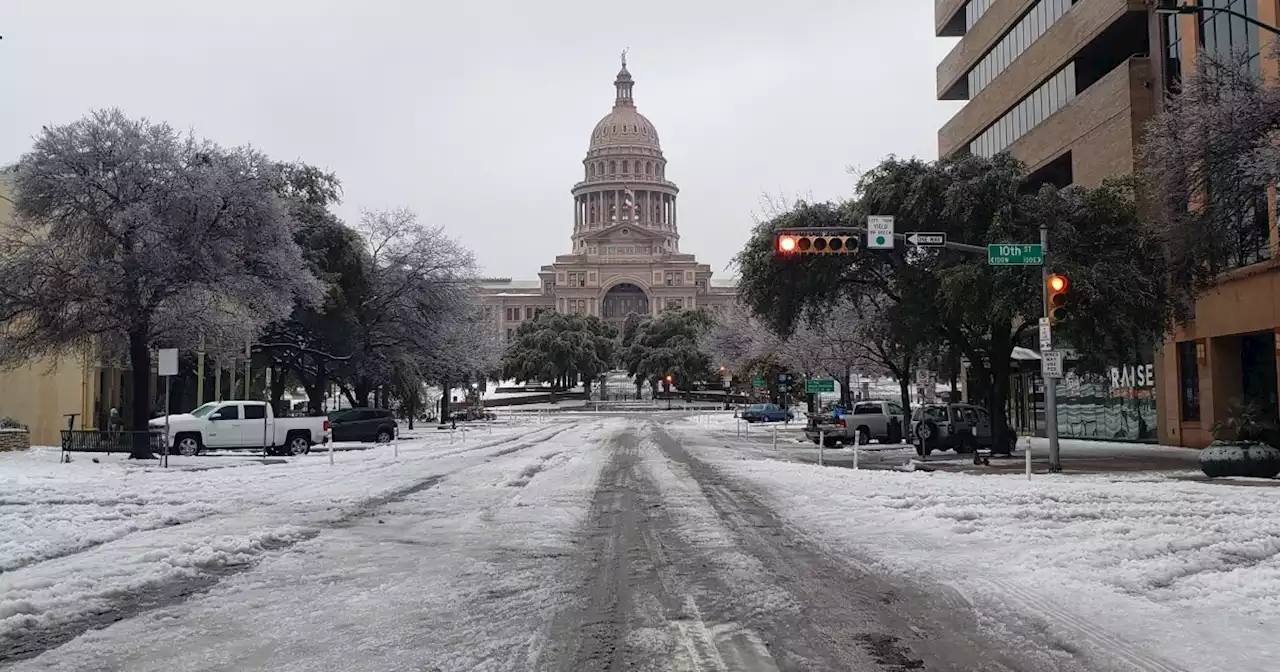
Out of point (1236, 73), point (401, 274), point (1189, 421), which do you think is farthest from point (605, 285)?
point (1236, 73)

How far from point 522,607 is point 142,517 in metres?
7.95

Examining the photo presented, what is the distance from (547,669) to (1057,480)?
15790 millimetres

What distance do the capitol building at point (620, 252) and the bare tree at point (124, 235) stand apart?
447ft

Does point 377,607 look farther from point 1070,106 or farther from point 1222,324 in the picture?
point 1070,106

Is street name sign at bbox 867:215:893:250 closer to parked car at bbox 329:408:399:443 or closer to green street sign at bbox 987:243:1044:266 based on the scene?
green street sign at bbox 987:243:1044:266

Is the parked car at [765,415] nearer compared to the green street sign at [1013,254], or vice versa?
the green street sign at [1013,254]

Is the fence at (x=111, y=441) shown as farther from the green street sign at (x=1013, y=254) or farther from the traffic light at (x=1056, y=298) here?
the traffic light at (x=1056, y=298)

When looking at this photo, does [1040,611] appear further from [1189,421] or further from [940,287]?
[1189,421]

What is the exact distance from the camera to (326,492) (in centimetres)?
1811

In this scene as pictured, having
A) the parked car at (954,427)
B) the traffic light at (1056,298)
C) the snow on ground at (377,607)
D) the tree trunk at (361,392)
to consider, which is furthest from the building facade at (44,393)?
the traffic light at (1056,298)

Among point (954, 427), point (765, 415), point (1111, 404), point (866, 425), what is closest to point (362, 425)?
point (866, 425)

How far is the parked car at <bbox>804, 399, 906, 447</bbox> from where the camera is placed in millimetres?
37062

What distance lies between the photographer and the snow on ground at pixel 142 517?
9.05 meters

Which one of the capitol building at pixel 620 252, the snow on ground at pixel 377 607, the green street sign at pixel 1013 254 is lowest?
the snow on ground at pixel 377 607
